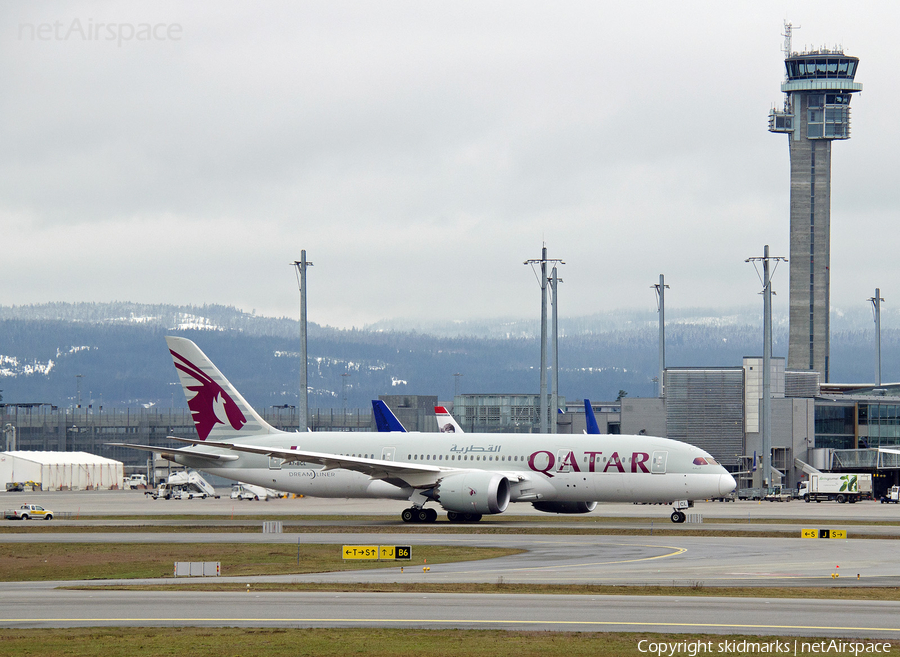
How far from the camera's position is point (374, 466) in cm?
5822

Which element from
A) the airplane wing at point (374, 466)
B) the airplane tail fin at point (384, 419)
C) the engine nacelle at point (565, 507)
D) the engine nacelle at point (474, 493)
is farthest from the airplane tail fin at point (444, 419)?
the engine nacelle at point (474, 493)

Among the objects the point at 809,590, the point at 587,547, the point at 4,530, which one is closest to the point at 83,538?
the point at 4,530

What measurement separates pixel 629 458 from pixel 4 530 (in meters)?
32.0

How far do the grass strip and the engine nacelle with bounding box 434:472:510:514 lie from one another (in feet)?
104

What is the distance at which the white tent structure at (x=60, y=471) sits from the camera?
128125 mm

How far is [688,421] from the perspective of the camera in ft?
392

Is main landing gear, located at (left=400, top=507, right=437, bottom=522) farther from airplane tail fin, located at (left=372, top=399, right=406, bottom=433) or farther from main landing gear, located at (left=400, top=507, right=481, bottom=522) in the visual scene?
airplane tail fin, located at (left=372, top=399, right=406, bottom=433)

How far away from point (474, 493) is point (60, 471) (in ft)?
295

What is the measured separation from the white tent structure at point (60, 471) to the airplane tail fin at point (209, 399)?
231 ft

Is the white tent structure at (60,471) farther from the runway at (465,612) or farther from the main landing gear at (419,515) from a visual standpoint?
the runway at (465,612)

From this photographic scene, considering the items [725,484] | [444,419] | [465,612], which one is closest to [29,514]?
[444,419]

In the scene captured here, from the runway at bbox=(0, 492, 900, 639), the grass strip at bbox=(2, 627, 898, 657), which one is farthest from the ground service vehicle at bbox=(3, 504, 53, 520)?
the grass strip at bbox=(2, 627, 898, 657)

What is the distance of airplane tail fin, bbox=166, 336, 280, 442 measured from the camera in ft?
217

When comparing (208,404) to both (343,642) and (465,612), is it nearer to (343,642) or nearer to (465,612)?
(465,612)
